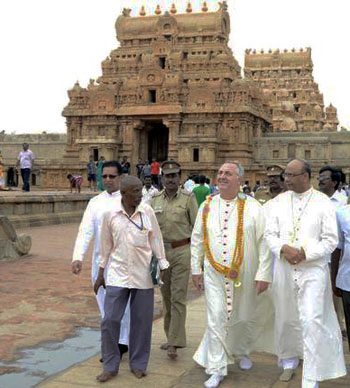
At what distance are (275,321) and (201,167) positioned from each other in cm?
3873

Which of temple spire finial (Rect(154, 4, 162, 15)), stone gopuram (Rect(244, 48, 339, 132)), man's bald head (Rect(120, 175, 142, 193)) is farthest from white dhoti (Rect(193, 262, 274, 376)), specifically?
stone gopuram (Rect(244, 48, 339, 132))

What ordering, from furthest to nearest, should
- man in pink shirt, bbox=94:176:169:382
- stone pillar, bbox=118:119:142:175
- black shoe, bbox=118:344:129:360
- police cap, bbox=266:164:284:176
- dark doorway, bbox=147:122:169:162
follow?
dark doorway, bbox=147:122:169:162
stone pillar, bbox=118:119:142:175
police cap, bbox=266:164:284:176
black shoe, bbox=118:344:129:360
man in pink shirt, bbox=94:176:169:382

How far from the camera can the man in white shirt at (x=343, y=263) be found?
16.8 feet

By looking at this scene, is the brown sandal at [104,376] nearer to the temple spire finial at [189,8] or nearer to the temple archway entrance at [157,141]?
the temple archway entrance at [157,141]

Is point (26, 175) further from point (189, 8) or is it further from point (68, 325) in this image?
point (189, 8)

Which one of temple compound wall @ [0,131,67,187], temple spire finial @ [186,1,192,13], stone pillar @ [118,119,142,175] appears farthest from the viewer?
temple spire finial @ [186,1,192,13]

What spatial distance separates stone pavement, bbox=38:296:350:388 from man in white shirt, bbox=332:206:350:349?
68 centimetres

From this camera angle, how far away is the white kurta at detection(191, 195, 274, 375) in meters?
5.25

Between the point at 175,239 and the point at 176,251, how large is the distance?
0.12 m

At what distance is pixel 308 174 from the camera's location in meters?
5.29

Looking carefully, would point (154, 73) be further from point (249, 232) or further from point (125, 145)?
point (249, 232)

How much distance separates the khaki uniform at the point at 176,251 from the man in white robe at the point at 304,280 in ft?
3.22

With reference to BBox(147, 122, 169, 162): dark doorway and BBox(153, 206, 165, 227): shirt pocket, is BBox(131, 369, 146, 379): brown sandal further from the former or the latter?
BBox(147, 122, 169, 162): dark doorway

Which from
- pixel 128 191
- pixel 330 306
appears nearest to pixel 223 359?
pixel 330 306
